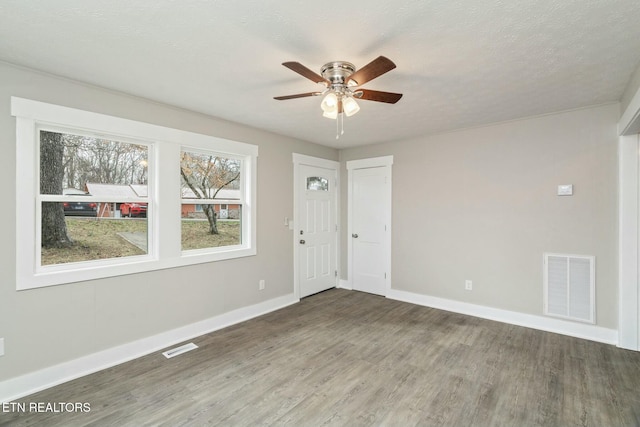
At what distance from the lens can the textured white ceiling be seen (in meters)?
1.62

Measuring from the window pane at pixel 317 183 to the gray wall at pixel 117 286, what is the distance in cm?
65

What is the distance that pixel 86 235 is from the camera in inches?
105

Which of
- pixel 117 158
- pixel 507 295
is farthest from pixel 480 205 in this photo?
pixel 117 158

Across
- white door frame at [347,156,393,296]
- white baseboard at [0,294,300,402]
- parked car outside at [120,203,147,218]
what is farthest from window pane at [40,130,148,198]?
white door frame at [347,156,393,296]

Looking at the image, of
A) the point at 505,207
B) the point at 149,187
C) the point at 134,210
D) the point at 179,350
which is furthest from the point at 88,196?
the point at 505,207

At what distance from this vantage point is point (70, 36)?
73.7 inches

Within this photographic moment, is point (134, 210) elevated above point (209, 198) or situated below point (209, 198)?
below

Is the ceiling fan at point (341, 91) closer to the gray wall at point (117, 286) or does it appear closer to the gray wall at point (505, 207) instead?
the gray wall at point (117, 286)

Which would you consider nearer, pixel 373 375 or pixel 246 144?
pixel 373 375

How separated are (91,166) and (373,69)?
263cm

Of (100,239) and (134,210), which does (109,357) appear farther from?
(134,210)

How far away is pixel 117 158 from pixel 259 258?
1.99 metres

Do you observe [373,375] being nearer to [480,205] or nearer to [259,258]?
[259,258]

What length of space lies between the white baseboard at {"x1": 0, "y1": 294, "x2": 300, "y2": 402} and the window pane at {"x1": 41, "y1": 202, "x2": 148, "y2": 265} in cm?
86
